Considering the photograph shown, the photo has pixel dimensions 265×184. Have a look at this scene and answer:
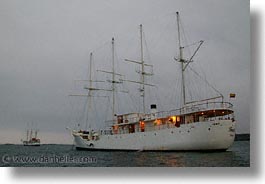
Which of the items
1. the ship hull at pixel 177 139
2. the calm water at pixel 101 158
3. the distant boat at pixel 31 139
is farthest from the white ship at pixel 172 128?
the distant boat at pixel 31 139

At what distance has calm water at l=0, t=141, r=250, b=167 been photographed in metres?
3.44

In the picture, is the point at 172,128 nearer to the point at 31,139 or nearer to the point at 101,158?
the point at 101,158

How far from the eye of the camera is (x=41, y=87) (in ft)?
12.0

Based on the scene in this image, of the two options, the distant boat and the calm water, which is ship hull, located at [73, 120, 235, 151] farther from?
the distant boat

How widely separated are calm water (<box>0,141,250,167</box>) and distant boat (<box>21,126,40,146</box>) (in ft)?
0.14

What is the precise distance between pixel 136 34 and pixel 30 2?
1.01 meters

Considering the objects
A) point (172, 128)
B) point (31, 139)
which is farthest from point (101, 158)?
point (172, 128)

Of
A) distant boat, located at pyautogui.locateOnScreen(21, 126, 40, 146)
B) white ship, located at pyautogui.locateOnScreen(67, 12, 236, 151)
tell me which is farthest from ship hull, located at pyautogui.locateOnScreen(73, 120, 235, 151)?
distant boat, located at pyautogui.locateOnScreen(21, 126, 40, 146)

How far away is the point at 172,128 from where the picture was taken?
3.78m

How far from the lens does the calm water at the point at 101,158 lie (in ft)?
11.3

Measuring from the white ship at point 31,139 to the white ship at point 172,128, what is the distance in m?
0.32

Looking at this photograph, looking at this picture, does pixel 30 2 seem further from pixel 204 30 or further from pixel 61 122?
pixel 204 30

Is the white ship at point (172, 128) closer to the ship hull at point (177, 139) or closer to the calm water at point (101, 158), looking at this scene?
the ship hull at point (177, 139)

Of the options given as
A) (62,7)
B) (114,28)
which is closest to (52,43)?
(62,7)
